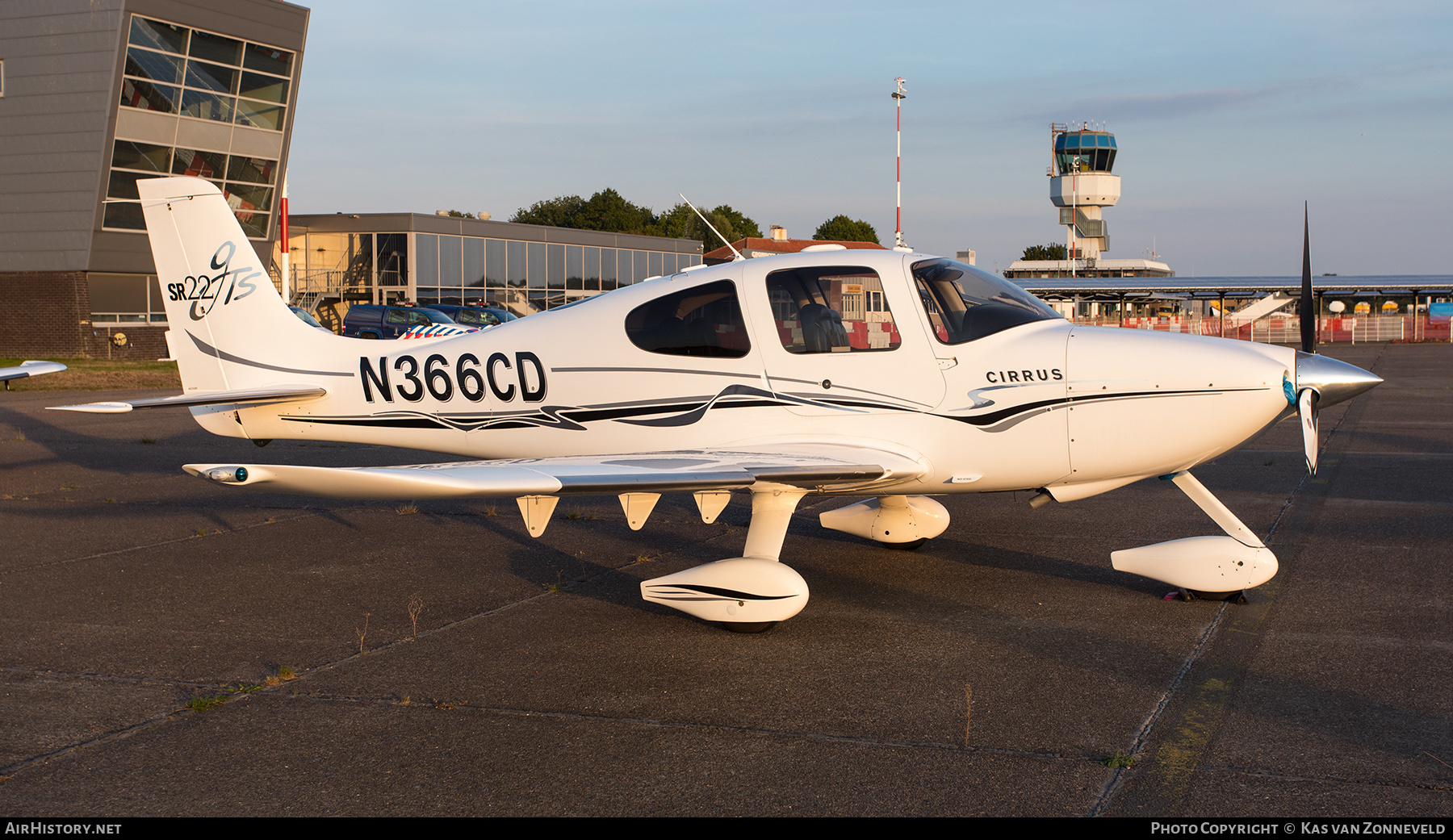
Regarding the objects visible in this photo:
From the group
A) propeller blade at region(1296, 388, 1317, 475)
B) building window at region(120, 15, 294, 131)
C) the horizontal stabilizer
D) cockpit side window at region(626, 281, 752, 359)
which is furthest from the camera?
building window at region(120, 15, 294, 131)

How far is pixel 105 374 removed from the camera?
2573cm

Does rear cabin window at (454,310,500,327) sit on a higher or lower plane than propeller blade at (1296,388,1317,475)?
higher

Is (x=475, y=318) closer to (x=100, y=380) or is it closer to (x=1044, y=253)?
(x=100, y=380)

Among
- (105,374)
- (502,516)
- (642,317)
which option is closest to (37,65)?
(105,374)

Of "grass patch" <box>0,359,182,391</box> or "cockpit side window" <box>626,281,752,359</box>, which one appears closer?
"cockpit side window" <box>626,281,752,359</box>

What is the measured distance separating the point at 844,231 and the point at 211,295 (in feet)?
386

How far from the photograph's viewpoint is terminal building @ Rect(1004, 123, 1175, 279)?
342 ft

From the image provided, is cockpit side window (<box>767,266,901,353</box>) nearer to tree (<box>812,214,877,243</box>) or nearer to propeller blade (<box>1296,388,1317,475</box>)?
propeller blade (<box>1296,388,1317,475</box>)

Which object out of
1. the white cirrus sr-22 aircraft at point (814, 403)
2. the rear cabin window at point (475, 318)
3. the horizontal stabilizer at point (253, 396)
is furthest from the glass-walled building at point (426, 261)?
the white cirrus sr-22 aircraft at point (814, 403)

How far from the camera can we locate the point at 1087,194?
104750mm

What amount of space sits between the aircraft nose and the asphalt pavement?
1.24 metres

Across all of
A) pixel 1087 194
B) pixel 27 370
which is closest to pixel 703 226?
pixel 1087 194

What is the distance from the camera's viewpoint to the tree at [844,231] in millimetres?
121250

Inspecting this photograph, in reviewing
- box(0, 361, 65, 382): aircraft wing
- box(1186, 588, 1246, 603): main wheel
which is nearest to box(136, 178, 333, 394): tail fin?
box(0, 361, 65, 382): aircraft wing
